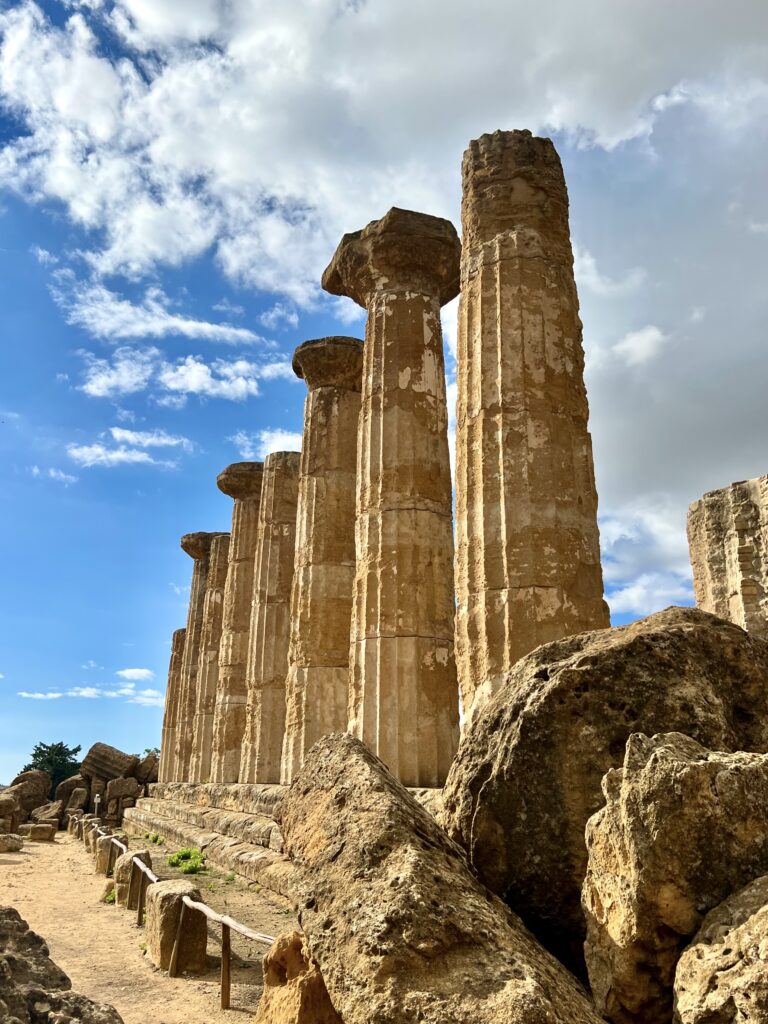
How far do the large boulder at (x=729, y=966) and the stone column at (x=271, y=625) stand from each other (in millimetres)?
15637

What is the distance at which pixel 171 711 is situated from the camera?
108 ft

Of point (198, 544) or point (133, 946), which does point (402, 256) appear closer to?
point (133, 946)

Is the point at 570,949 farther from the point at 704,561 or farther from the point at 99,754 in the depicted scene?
the point at 99,754

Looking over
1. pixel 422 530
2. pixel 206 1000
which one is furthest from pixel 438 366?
pixel 206 1000

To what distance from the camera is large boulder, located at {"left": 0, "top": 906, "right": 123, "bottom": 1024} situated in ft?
10.1

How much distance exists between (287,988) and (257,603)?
16.0 meters

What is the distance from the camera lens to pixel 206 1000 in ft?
22.1

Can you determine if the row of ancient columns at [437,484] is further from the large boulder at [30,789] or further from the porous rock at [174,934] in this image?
the large boulder at [30,789]

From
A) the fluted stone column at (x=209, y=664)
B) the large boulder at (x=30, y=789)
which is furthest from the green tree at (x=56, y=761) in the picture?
the fluted stone column at (x=209, y=664)

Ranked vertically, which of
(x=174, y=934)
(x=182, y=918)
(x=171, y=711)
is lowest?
(x=174, y=934)

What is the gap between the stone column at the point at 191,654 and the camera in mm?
29516

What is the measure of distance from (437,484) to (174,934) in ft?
A: 21.4

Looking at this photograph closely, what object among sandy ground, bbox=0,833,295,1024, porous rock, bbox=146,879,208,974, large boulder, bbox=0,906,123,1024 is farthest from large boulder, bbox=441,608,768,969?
porous rock, bbox=146,879,208,974

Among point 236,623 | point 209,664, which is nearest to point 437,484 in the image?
point 236,623
